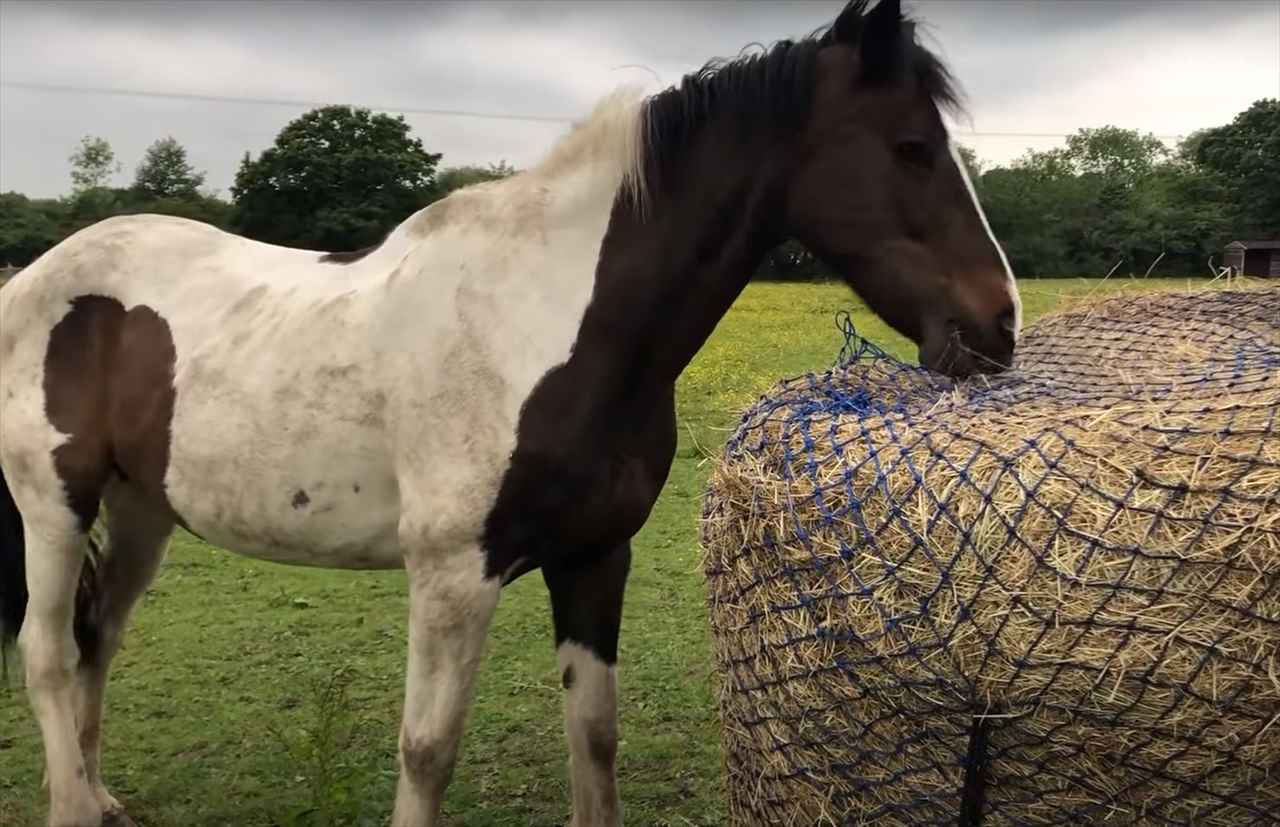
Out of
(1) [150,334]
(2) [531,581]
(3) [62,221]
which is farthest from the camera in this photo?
(3) [62,221]

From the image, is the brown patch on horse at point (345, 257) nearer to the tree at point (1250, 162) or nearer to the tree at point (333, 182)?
the tree at point (333, 182)

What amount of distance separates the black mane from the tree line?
0.34 meters

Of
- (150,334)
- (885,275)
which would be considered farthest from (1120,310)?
(150,334)

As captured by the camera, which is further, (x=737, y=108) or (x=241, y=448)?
(x=241, y=448)

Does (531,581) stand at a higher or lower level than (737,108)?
lower

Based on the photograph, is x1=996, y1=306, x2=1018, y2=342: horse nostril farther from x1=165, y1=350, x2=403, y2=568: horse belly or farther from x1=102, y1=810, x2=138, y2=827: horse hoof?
x1=102, y1=810, x2=138, y2=827: horse hoof

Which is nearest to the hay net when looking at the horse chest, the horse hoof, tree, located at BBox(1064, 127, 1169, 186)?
the horse chest

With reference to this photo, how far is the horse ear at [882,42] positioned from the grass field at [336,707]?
0.68 metres

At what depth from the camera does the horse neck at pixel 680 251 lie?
8.07 feet

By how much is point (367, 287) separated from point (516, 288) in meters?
0.48

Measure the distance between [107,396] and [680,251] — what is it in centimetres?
187

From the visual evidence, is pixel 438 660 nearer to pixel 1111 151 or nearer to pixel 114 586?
pixel 114 586

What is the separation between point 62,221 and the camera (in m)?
27.1

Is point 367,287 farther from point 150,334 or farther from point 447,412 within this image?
point 150,334
